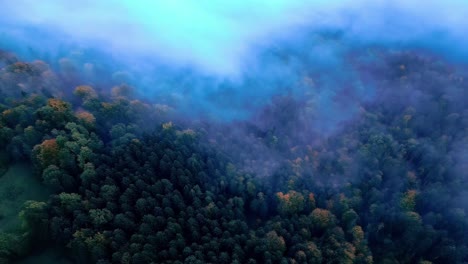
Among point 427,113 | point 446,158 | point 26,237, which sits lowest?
point 26,237

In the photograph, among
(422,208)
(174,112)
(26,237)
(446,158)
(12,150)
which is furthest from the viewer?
(174,112)

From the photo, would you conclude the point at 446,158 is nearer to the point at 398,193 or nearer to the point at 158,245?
the point at 398,193

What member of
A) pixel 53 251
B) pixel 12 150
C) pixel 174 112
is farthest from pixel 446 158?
pixel 12 150

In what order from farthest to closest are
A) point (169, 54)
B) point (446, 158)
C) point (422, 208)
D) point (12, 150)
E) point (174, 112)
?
1. point (169, 54)
2. point (174, 112)
3. point (446, 158)
4. point (422, 208)
5. point (12, 150)

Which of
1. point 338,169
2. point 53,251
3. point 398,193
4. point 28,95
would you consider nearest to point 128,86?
point 28,95

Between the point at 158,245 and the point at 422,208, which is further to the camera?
the point at 422,208

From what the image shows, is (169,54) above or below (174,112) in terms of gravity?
above
